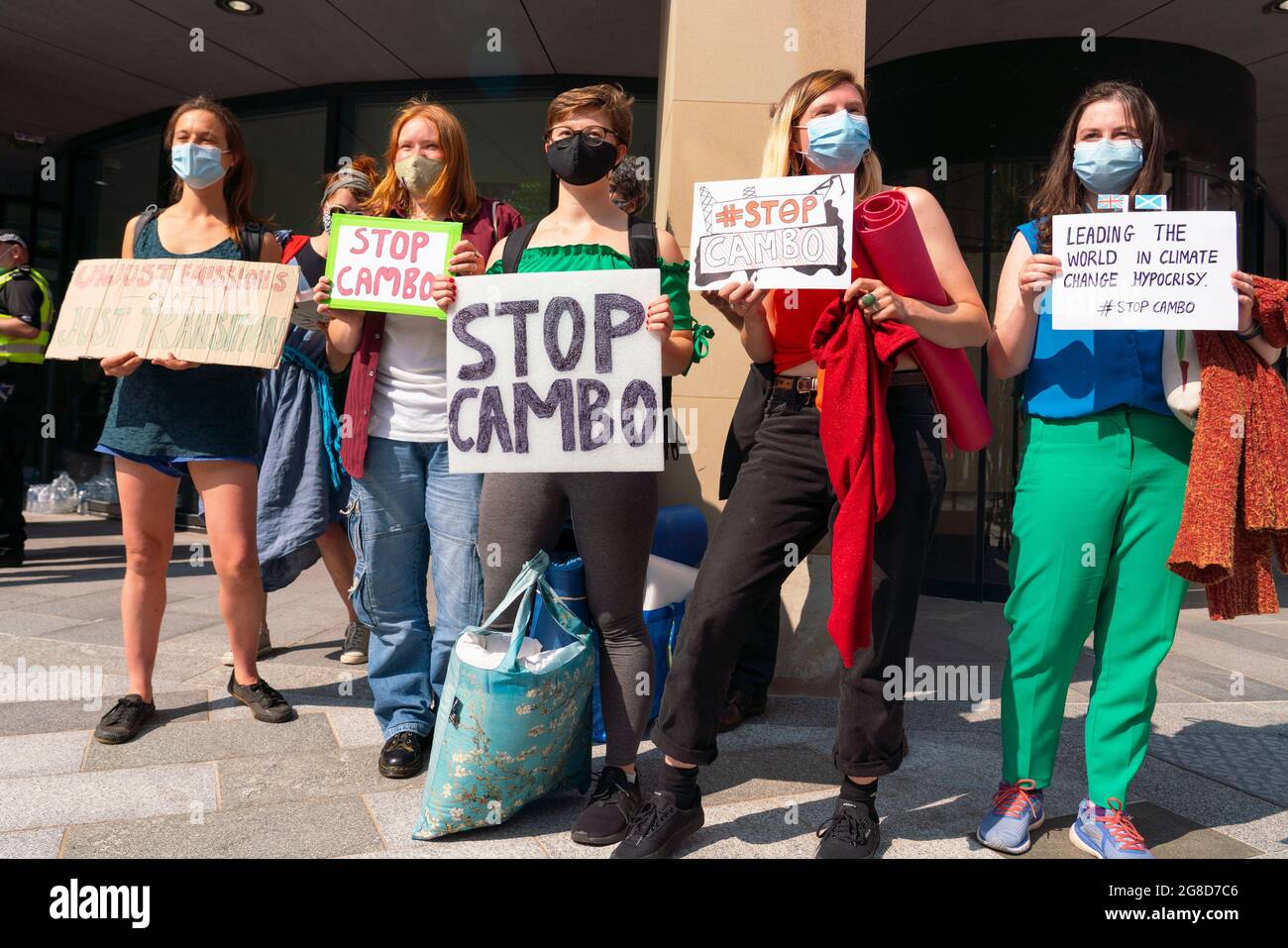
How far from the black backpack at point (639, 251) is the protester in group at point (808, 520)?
0.31 m

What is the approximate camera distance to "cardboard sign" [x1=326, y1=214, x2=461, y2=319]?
2.96 metres

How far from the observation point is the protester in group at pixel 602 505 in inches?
108

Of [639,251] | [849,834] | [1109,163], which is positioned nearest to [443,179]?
[639,251]

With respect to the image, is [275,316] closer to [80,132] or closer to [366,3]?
[366,3]

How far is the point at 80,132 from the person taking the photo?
34.9 feet

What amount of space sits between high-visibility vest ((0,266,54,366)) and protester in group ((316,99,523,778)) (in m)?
4.47

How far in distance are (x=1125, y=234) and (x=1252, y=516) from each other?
0.83 meters

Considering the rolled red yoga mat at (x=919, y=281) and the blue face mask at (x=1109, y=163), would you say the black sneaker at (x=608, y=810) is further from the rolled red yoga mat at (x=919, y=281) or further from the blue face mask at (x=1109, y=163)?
the blue face mask at (x=1109, y=163)

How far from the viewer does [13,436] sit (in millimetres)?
7117

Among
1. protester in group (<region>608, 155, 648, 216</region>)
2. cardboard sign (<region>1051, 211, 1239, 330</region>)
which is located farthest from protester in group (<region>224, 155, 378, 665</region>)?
cardboard sign (<region>1051, 211, 1239, 330</region>)

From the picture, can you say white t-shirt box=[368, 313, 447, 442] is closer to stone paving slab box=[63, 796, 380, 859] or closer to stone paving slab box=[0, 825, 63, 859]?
stone paving slab box=[63, 796, 380, 859]

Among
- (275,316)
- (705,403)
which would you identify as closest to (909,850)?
(705,403)

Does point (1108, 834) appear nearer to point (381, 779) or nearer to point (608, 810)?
point (608, 810)

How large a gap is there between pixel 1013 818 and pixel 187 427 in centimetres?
298
